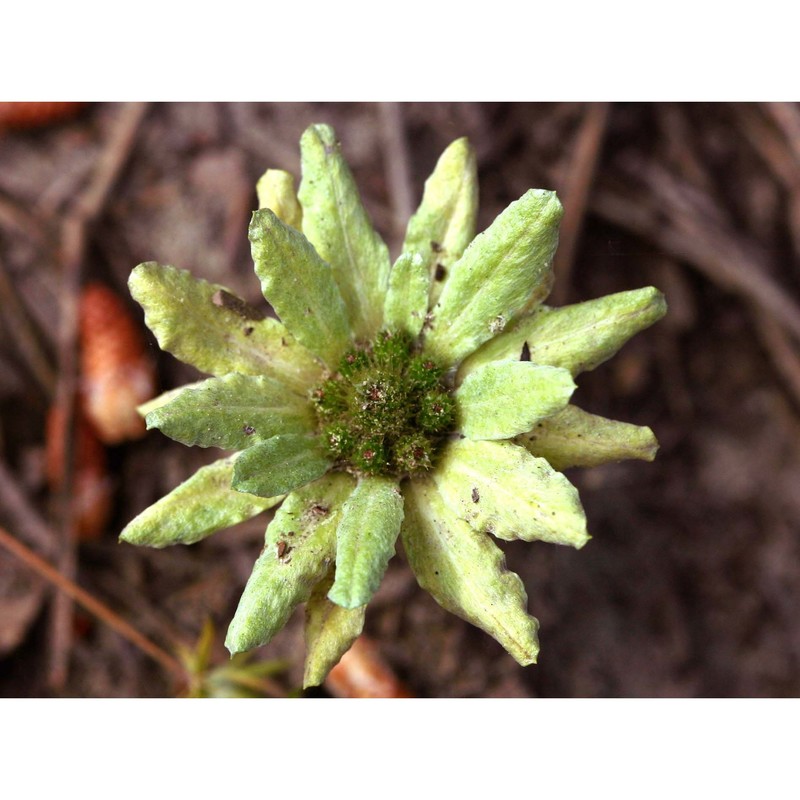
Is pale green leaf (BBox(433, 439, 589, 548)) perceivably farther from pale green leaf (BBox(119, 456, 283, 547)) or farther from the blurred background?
the blurred background

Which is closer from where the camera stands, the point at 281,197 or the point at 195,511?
the point at 195,511

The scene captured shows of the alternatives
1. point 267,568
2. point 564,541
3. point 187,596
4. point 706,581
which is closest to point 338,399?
point 267,568

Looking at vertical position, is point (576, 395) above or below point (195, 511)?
below

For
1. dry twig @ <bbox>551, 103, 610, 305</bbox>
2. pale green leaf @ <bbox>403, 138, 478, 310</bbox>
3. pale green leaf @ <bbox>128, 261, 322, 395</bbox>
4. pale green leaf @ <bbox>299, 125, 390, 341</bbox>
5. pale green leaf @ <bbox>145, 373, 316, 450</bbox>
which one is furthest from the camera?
dry twig @ <bbox>551, 103, 610, 305</bbox>

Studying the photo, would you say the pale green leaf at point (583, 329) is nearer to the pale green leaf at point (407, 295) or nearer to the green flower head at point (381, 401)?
the green flower head at point (381, 401)

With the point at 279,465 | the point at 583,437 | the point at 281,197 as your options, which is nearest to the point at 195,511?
the point at 279,465

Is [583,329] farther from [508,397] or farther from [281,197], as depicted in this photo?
[281,197]

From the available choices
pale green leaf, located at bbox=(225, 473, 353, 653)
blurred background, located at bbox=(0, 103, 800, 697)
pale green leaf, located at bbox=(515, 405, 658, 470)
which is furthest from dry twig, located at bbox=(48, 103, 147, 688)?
pale green leaf, located at bbox=(515, 405, 658, 470)
